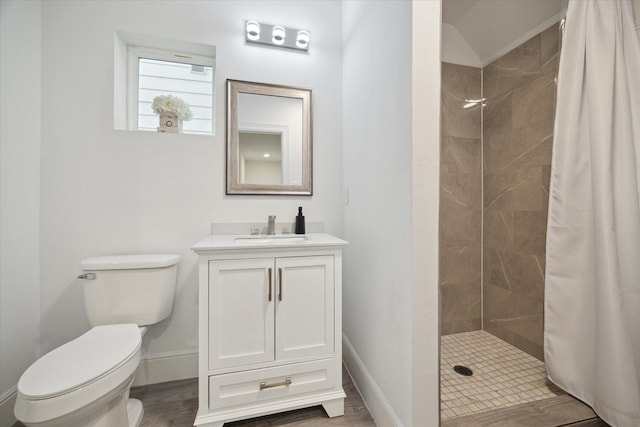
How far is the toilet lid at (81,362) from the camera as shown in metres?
0.89

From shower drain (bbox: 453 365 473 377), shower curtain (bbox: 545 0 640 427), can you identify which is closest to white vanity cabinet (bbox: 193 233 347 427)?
shower drain (bbox: 453 365 473 377)

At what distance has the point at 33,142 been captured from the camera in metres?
1.46

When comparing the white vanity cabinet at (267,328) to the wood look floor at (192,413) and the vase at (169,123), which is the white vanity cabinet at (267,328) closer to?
the wood look floor at (192,413)

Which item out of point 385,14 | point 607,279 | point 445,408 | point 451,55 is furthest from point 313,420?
point 451,55

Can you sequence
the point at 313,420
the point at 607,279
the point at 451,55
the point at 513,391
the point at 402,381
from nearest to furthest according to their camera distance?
the point at 402,381, the point at 607,279, the point at 313,420, the point at 513,391, the point at 451,55

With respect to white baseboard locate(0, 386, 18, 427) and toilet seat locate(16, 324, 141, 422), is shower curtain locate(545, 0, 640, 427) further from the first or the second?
white baseboard locate(0, 386, 18, 427)

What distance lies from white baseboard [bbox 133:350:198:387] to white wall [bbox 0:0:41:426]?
0.54 m

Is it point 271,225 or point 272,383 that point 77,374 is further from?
point 271,225

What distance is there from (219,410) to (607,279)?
6.20ft

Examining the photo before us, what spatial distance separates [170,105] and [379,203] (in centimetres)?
145

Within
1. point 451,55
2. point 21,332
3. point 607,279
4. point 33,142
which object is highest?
point 451,55

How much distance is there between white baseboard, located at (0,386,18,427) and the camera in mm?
1253

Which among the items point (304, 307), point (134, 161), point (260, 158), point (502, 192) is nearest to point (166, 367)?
point (304, 307)

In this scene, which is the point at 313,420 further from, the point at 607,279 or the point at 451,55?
the point at 451,55
